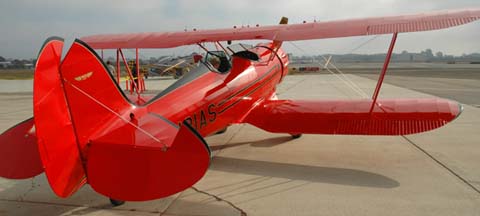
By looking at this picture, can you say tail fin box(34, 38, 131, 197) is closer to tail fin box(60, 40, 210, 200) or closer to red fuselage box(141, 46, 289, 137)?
tail fin box(60, 40, 210, 200)

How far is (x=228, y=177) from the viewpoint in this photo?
4840 mm

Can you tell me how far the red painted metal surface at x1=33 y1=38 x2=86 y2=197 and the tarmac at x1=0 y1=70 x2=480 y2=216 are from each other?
1.02m

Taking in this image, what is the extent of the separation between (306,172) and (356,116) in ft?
4.22

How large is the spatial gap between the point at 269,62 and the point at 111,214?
481cm

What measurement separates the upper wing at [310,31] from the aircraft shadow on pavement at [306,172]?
1.96 metres

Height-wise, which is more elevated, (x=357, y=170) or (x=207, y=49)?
(x=207, y=49)

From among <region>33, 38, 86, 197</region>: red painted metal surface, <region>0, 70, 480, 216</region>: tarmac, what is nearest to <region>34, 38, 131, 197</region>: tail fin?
<region>33, 38, 86, 197</region>: red painted metal surface

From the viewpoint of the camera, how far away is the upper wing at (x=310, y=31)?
4164 mm

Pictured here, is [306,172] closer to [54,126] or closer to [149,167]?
[149,167]

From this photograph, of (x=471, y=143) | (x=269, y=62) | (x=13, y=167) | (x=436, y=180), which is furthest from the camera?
(x=269, y=62)

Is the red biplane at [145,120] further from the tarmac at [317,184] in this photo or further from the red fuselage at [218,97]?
the tarmac at [317,184]

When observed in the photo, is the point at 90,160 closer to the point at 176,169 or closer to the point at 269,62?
the point at 176,169

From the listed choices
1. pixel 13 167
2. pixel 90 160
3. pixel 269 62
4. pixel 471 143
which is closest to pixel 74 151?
→ pixel 90 160

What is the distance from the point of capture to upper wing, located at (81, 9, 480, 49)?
4.16m
